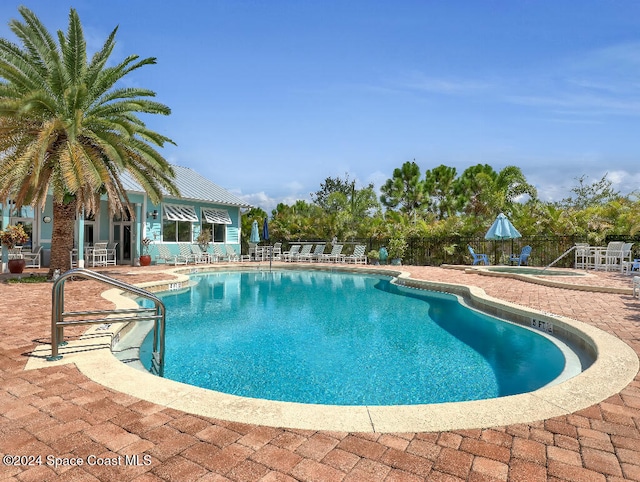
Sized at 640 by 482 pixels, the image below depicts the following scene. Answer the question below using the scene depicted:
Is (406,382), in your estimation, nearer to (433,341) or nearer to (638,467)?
(433,341)

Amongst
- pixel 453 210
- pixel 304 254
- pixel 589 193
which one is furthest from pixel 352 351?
pixel 589 193

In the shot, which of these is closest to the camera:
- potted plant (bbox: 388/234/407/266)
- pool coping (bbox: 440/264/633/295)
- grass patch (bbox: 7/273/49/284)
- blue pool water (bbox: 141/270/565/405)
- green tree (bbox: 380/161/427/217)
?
blue pool water (bbox: 141/270/565/405)

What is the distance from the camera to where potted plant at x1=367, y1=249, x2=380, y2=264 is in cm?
2312

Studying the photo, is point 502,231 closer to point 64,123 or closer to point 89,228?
point 64,123

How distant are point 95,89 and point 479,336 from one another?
13083 mm

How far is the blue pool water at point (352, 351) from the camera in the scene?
5094 millimetres

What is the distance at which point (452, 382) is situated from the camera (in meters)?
5.29

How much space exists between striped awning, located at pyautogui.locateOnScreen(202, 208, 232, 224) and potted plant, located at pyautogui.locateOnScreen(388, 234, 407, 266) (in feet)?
34.8

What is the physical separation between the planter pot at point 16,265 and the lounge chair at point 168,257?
640 cm

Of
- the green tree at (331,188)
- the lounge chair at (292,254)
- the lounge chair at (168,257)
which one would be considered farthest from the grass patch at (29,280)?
the green tree at (331,188)

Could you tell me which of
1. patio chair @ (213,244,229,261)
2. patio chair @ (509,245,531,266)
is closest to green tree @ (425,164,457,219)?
patio chair @ (509,245,531,266)

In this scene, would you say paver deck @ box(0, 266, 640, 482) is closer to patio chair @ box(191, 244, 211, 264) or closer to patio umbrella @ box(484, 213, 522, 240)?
patio umbrella @ box(484, 213, 522, 240)

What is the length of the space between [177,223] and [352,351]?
18.3 m

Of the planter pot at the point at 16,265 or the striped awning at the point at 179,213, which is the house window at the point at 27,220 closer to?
the planter pot at the point at 16,265
